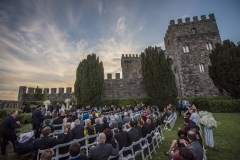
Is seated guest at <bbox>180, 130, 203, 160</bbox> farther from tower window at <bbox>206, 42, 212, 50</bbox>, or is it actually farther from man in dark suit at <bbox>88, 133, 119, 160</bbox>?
tower window at <bbox>206, 42, 212, 50</bbox>

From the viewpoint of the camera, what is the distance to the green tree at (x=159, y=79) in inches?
595

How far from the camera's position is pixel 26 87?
2119 cm

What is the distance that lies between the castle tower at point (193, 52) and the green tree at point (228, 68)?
272 inches

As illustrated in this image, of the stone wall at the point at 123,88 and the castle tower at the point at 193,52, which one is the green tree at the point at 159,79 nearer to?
the stone wall at the point at 123,88

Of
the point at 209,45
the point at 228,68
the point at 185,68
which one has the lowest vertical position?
the point at 228,68

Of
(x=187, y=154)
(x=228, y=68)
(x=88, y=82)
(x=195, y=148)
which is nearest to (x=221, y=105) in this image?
(x=228, y=68)

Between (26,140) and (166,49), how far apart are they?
26.0m

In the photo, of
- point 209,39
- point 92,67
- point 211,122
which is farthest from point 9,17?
point 209,39

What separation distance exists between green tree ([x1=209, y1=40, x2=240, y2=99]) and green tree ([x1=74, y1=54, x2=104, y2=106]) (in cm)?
1554

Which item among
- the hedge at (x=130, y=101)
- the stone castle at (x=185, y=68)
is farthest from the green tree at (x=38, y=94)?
the hedge at (x=130, y=101)

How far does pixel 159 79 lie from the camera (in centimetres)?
A: 1566

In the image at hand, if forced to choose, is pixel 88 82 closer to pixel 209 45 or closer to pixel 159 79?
pixel 159 79

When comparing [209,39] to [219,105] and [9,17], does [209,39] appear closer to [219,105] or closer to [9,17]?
[219,105]

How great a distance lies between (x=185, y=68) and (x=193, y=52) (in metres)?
3.71
